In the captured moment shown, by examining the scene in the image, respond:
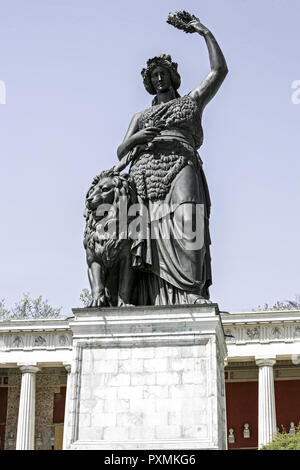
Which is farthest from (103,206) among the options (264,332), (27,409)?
(27,409)

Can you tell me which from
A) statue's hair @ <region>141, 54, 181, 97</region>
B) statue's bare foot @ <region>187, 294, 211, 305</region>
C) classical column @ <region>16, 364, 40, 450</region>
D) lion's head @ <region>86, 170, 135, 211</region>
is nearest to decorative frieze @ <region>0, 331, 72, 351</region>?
classical column @ <region>16, 364, 40, 450</region>

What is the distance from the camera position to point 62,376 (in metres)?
54.8

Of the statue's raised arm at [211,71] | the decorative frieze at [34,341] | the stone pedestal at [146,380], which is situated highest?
the decorative frieze at [34,341]

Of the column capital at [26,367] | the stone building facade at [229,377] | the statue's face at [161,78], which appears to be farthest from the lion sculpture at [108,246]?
the column capital at [26,367]

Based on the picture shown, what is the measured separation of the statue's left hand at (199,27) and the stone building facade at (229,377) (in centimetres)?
3616

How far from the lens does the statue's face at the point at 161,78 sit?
14.1 m

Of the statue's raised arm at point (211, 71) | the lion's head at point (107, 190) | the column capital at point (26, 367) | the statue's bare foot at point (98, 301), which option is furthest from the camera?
the column capital at point (26, 367)

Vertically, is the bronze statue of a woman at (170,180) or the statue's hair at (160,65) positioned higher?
the statue's hair at (160,65)

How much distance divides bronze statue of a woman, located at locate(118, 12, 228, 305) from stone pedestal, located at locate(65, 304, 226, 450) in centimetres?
67

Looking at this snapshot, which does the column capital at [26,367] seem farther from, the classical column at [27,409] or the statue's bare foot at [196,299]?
the statue's bare foot at [196,299]

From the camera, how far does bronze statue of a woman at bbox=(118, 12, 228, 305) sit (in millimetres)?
12625

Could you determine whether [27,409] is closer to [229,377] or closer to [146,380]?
[229,377]

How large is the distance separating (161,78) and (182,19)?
1.01m
